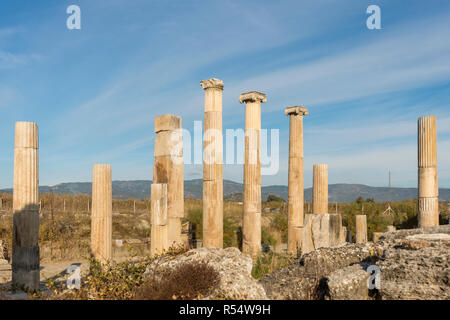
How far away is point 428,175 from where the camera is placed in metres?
14.6

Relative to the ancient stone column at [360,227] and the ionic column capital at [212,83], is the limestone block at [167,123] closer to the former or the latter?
the ionic column capital at [212,83]

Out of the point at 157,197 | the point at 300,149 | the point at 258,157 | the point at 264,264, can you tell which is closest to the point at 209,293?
the point at 157,197

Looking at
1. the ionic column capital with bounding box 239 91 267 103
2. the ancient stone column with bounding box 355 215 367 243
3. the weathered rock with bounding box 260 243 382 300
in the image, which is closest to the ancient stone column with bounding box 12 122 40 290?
the weathered rock with bounding box 260 243 382 300

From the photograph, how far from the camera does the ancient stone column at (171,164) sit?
11453mm

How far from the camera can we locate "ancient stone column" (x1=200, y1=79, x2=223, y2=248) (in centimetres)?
1465

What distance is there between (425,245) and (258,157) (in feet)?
28.8

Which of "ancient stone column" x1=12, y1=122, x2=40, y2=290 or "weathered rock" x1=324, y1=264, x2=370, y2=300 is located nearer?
"weathered rock" x1=324, y1=264, x2=370, y2=300

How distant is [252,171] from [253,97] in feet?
9.55

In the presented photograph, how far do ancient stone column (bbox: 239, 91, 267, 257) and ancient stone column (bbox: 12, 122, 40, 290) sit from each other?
791 centimetres

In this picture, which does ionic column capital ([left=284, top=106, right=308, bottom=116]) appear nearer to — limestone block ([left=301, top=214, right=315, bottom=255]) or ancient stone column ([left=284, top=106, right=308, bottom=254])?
ancient stone column ([left=284, top=106, right=308, bottom=254])

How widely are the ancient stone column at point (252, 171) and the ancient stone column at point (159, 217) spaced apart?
5.74 metres
